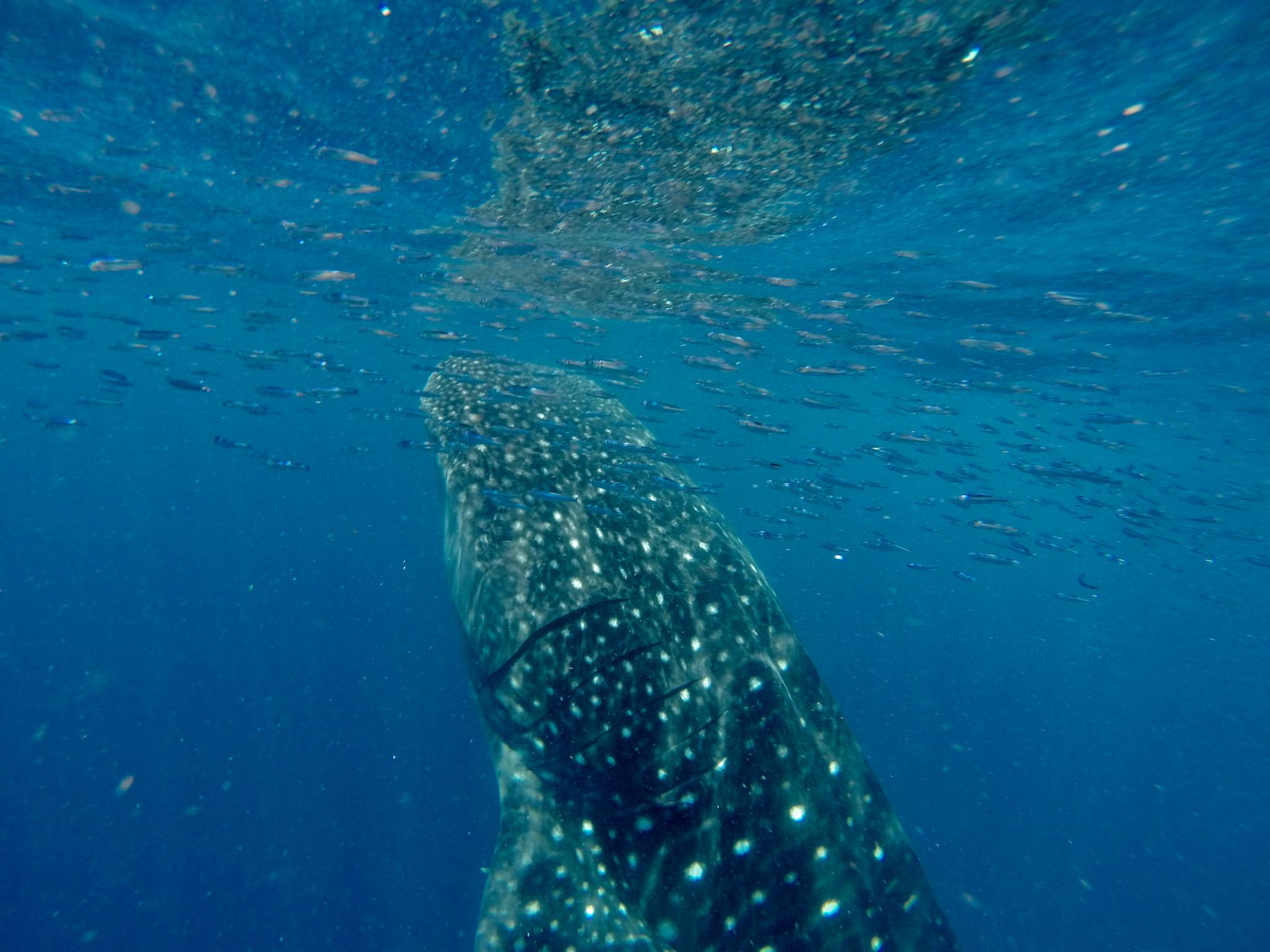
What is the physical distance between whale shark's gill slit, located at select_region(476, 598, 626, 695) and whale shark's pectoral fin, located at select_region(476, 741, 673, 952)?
1.03 m

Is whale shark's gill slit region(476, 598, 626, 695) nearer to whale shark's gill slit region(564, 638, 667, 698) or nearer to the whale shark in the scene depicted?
the whale shark

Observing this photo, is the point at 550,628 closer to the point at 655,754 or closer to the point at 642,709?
the point at 642,709

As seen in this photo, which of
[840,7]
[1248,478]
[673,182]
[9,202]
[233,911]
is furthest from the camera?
[1248,478]

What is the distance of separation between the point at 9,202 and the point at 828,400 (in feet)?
111

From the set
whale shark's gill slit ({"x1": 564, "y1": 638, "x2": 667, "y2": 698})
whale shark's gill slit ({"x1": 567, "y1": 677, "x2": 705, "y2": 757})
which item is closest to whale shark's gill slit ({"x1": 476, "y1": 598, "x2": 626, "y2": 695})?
whale shark's gill slit ({"x1": 564, "y1": 638, "x2": 667, "y2": 698})

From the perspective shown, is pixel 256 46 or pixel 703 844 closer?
pixel 703 844

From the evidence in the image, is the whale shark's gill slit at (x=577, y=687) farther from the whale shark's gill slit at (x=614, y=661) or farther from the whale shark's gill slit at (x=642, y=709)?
the whale shark's gill slit at (x=642, y=709)

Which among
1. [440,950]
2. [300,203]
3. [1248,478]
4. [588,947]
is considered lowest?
[1248,478]

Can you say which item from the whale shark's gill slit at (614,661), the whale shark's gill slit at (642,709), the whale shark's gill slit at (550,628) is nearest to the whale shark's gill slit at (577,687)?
the whale shark's gill slit at (614,661)

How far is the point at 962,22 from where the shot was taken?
665cm

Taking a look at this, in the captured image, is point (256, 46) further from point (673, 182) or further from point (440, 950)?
point (440, 950)

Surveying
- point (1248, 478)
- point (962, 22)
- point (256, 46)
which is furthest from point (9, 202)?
point (1248, 478)

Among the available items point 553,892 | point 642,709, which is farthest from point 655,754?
point 553,892

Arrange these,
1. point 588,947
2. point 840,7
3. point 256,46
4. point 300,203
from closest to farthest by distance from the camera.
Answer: point 588,947, point 840,7, point 256,46, point 300,203
